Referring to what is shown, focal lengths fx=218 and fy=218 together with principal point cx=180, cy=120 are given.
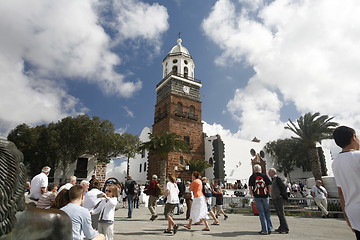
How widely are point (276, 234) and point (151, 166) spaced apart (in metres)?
22.3

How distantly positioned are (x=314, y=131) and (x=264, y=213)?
18708 mm

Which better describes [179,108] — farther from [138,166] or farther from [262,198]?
[262,198]

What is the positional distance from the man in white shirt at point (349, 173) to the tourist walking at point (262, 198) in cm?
376

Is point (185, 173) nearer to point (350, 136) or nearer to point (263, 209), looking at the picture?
point (263, 209)

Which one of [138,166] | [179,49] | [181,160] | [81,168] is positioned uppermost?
[179,49]

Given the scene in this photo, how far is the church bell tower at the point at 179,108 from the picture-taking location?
26188 mm

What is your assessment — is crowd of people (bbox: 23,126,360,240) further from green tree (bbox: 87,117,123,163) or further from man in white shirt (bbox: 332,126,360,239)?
green tree (bbox: 87,117,123,163)

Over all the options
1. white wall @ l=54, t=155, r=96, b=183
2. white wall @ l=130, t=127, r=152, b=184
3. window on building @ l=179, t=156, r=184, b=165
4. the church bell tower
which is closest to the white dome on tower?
the church bell tower

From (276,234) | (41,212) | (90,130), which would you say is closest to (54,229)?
(41,212)

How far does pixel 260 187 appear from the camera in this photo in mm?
6059

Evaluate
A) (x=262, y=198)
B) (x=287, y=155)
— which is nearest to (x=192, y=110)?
(x=287, y=155)

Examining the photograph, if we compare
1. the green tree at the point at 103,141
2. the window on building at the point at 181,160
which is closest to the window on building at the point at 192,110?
the window on building at the point at 181,160

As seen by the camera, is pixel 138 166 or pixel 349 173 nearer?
pixel 349 173

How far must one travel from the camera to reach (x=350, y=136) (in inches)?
96.2
